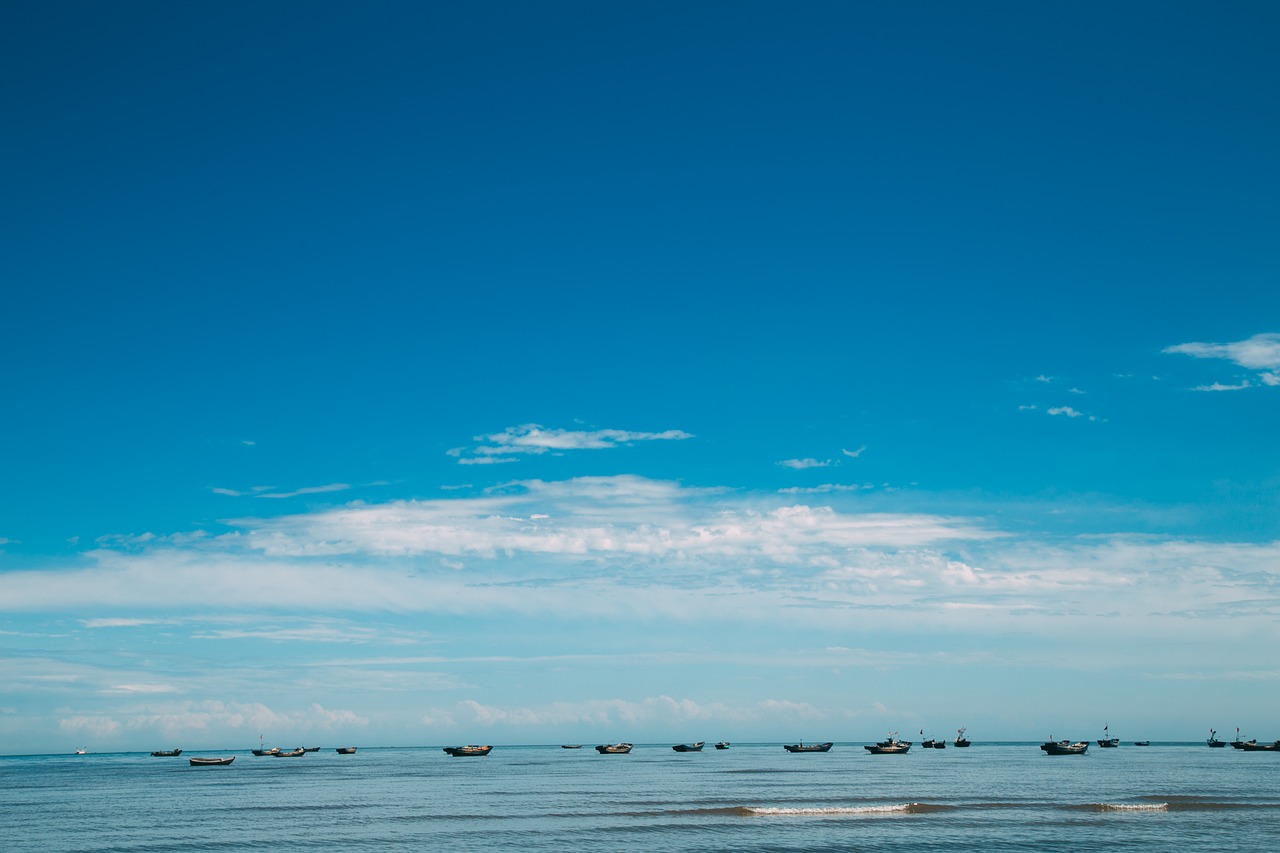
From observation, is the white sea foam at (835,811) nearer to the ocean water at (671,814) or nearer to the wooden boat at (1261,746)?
the ocean water at (671,814)

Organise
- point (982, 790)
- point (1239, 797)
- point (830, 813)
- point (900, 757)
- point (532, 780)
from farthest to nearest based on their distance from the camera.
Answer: point (900, 757) → point (532, 780) → point (982, 790) → point (1239, 797) → point (830, 813)

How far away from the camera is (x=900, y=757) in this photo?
486 ft

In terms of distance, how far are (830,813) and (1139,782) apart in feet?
141

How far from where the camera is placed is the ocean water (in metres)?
46.4

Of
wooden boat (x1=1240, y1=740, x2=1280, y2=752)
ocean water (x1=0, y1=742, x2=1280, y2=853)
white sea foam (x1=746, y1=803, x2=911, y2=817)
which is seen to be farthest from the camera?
wooden boat (x1=1240, y1=740, x2=1280, y2=752)

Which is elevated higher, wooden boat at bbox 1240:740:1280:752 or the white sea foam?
the white sea foam

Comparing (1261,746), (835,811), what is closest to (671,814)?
(835,811)

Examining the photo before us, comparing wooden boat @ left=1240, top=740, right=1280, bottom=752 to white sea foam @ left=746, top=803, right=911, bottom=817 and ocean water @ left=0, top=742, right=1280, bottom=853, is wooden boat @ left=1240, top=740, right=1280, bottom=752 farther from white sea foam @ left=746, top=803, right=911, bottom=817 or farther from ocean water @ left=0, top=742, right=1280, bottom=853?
white sea foam @ left=746, top=803, right=911, bottom=817

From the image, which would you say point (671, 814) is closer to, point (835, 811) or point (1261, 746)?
point (835, 811)

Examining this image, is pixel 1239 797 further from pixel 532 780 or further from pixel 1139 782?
pixel 532 780

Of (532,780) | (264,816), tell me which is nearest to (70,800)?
Result: (264,816)

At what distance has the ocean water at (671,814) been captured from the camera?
46.4 metres

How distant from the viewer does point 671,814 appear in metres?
58.0

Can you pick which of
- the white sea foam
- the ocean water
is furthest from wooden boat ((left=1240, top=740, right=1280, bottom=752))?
the white sea foam
